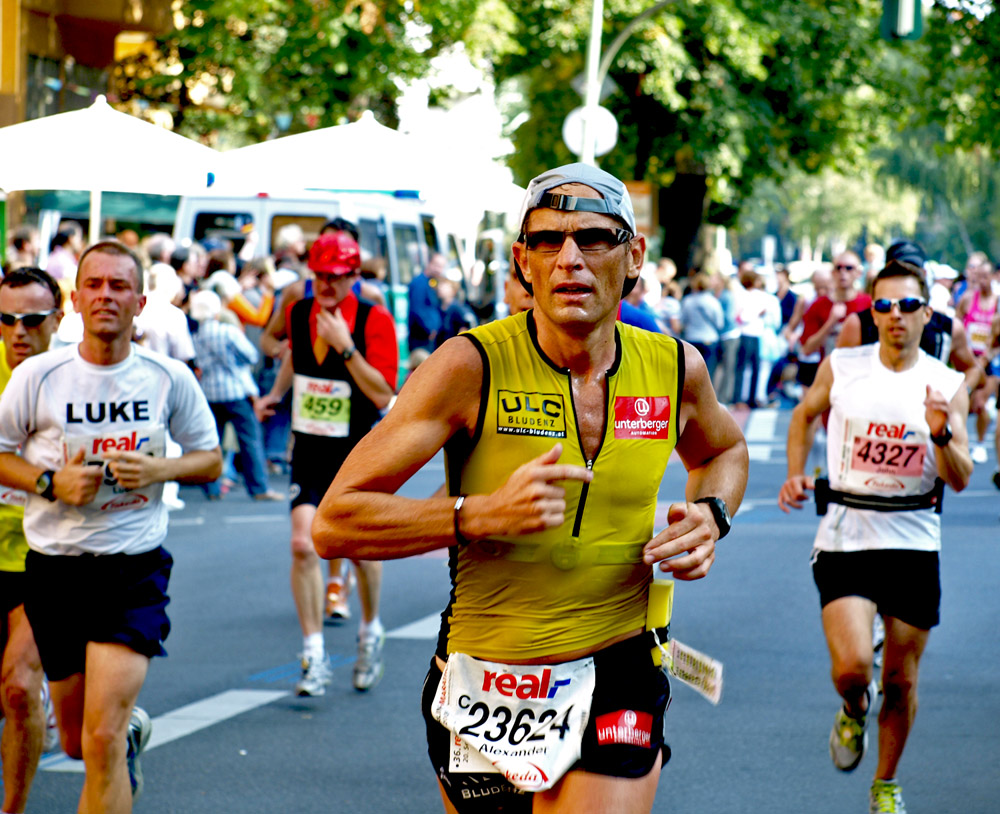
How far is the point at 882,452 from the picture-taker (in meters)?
5.95

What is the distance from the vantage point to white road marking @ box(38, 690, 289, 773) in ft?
21.0

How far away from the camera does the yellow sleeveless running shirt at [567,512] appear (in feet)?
10.8

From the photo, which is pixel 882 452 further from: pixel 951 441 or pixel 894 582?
pixel 894 582

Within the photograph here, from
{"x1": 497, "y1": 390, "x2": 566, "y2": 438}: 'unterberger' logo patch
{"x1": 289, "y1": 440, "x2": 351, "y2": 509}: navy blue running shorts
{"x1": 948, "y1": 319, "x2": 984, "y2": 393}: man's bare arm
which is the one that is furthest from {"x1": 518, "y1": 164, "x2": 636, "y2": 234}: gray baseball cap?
{"x1": 948, "y1": 319, "x2": 984, "y2": 393}: man's bare arm

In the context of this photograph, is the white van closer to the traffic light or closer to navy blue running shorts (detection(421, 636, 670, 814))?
the traffic light

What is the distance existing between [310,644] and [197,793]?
1509 mm

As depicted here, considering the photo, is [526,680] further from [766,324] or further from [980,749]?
[766,324]

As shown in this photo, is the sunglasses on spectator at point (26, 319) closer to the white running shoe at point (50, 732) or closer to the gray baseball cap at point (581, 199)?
the white running shoe at point (50, 732)

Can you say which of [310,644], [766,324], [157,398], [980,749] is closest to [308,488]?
[310,644]

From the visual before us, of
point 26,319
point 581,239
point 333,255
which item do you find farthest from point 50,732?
point 581,239

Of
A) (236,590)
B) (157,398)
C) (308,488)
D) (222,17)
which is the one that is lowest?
(236,590)

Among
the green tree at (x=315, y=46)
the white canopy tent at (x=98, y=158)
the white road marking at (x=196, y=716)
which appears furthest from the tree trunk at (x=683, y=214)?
the white road marking at (x=196, y=716)

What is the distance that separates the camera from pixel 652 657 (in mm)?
3496

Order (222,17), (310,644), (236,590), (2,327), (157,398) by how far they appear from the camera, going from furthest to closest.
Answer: (222,17) < (236,590) < (310,644) < (2,327) < (157,398)
